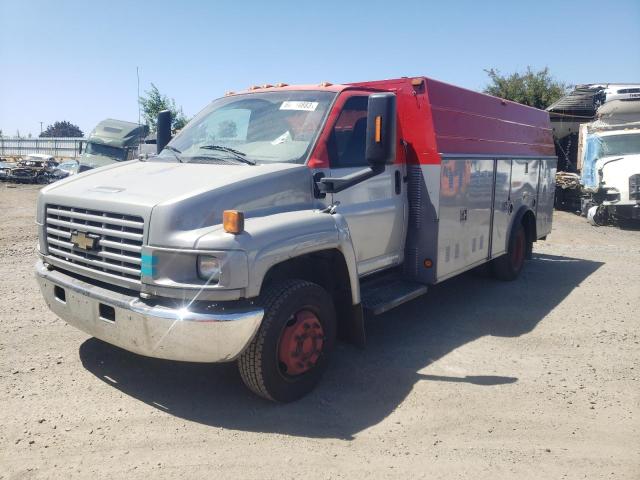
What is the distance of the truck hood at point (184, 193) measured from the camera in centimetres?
338

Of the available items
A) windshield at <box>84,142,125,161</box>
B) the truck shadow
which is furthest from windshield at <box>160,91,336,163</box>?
windshield at <box>84,142,125,161</box>

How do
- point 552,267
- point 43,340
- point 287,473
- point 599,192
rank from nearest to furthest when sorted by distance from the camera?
point 287,473
point 43,340
point 552,267
point 599,192

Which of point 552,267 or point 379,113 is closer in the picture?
point 379,113

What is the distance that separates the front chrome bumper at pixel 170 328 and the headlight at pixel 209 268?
0.22 meters

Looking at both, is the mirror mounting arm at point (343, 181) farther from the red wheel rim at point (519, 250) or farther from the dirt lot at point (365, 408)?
the red wheel rim at point (519, 250)

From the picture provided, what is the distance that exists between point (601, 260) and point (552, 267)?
135 centimetres

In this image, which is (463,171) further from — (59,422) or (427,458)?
(59,422)

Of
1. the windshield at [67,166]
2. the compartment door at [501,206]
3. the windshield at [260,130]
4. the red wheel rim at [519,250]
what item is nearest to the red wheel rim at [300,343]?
the windshield at [260,130]

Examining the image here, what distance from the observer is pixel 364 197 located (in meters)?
4.68

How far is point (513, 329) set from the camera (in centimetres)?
574

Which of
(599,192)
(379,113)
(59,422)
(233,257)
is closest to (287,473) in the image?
(233,257)

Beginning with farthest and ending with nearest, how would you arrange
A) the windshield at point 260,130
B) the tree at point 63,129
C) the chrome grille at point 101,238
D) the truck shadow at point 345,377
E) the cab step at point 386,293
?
the tree at point 63,129, the cab step at point 386,293, the windshield at point 260,130, the truck shadow at point 345,377, the chrome grille at point 101,238

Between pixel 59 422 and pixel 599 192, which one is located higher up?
pixel 599 192

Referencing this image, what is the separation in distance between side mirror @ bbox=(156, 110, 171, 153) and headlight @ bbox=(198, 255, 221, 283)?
2.79m
